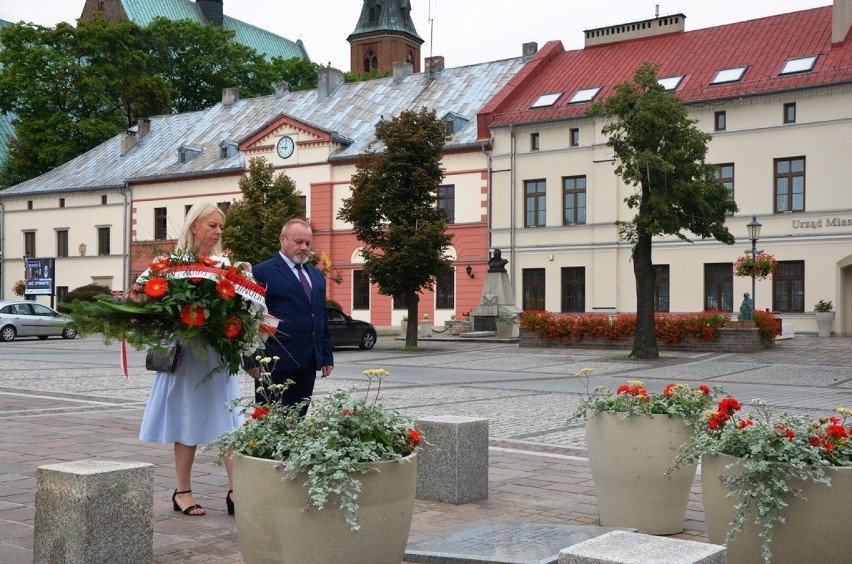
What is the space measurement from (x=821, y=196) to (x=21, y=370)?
26437mm

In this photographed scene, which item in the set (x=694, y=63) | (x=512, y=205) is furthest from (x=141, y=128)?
(x=694, y=63)

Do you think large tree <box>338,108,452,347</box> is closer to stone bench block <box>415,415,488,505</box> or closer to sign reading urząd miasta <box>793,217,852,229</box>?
sign reading urząd miasta <box>793,217,852,229</box>

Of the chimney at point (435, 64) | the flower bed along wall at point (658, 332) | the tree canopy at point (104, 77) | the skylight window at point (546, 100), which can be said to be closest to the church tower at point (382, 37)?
the tree canopy at point (104, 77)

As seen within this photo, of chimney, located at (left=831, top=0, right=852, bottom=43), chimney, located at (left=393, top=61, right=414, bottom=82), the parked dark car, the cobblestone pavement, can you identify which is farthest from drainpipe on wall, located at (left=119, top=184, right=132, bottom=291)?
chimney, located at (left=831, top=0, right=852, bottom=43)

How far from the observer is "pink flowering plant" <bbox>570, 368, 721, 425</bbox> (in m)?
6.01

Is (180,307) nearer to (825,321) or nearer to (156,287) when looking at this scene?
(156,287)

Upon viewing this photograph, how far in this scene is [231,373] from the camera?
18.8 ft

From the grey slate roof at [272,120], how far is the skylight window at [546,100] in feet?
9.88

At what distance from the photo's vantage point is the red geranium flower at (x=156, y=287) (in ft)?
17.0

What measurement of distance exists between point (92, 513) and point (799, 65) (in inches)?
1378

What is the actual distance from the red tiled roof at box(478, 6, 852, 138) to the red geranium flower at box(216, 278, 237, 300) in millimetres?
32542

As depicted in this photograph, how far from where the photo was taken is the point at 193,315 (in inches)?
206

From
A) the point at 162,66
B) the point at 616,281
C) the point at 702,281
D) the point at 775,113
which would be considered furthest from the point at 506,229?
the point at 162,66

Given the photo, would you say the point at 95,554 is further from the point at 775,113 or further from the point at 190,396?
the point at 775,113
